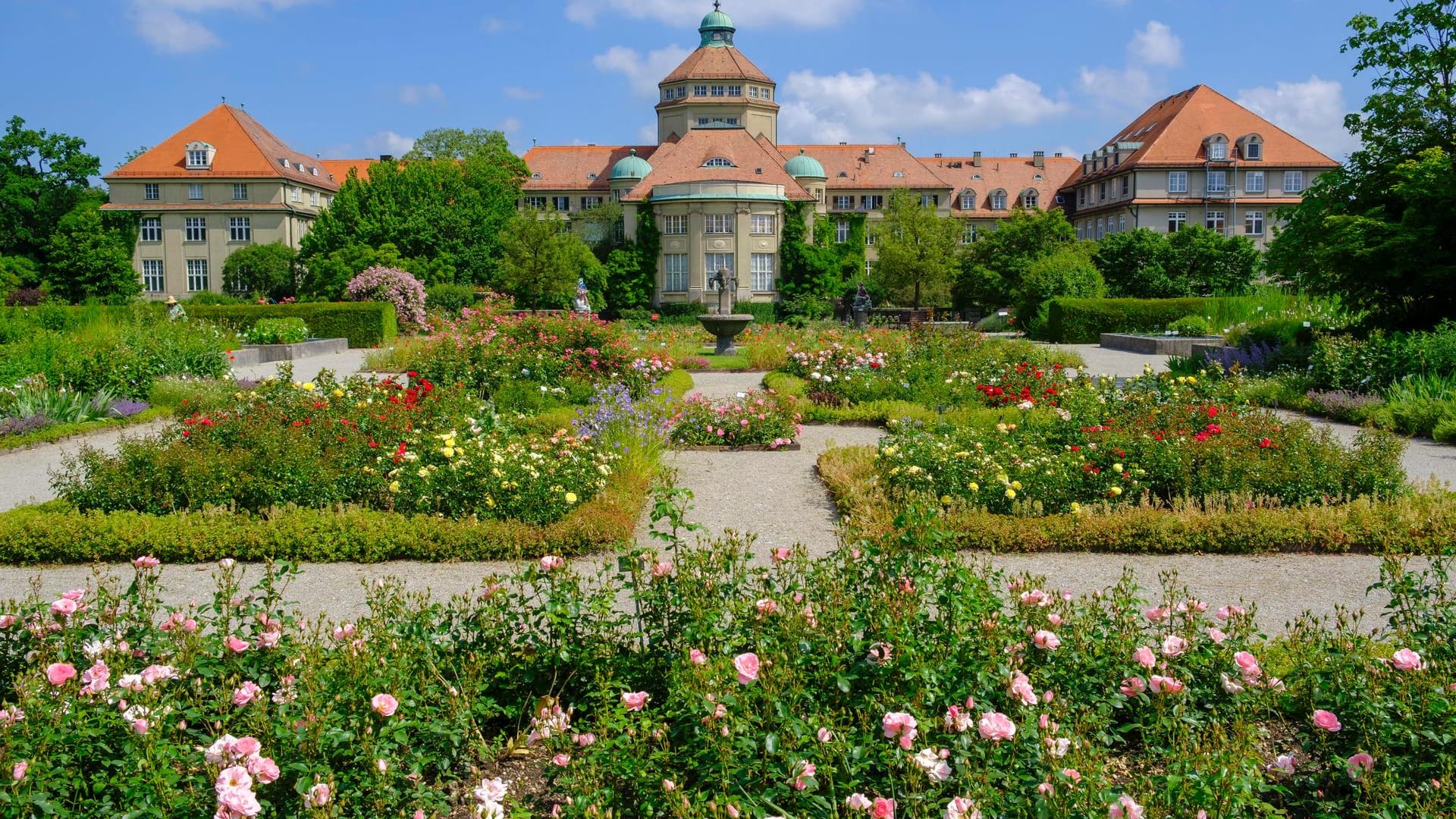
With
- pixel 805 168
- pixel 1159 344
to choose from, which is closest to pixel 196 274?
pixel 805 168

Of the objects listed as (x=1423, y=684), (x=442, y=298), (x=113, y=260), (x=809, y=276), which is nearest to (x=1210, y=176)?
(x=809, y=276)

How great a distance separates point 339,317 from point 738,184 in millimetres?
28271

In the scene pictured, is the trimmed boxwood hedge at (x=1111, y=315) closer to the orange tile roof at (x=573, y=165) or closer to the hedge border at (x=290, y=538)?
the hedge border at (x=290, y=538)

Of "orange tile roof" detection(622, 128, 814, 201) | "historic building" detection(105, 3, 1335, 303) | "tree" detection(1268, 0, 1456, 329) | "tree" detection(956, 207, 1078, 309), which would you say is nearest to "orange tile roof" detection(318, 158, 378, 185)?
"historic building" detection(105, 3, 1335, 303)

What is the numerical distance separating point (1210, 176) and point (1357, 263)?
48.6m

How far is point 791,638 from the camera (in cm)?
375

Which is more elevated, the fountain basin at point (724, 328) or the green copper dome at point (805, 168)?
the green copper dome at point (805, 168)

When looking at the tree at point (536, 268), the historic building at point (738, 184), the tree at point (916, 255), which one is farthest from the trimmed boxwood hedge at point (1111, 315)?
Answer: the historic building at point (738, 184)

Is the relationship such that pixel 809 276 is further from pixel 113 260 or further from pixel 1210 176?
pixel 113 260

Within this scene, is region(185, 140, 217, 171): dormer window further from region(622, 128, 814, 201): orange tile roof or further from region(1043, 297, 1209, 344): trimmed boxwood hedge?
region(1043, 297, 1209, 344): trimmed boxwood hedge

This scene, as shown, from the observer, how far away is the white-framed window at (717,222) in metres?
54.2

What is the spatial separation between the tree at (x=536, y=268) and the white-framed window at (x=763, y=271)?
14.0 m

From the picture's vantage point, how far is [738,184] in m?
54.0

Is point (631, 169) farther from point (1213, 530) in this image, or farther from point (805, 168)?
point (1213, 530)
